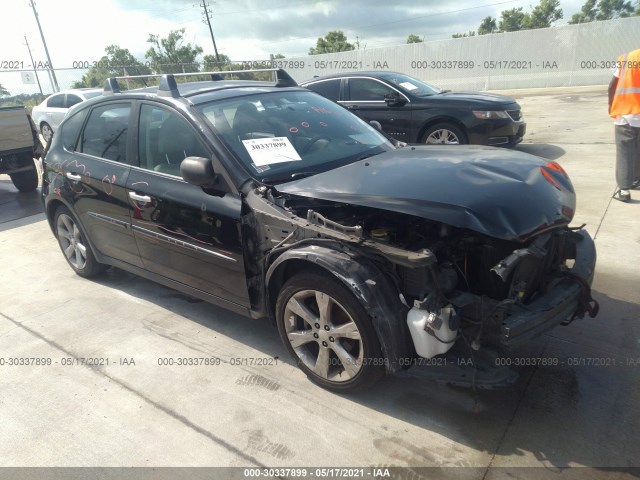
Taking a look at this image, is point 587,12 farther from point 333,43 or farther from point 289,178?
point 289,178

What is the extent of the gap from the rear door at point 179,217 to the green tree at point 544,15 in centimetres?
6622

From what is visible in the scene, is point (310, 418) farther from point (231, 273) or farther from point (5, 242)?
point (5, 242)

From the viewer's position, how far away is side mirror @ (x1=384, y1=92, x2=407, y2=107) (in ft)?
25.9

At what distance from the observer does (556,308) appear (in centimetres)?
246

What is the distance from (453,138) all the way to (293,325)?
5872 millimetres

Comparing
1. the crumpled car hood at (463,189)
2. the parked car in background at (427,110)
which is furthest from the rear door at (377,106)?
the crumpled car hood at (463,189)

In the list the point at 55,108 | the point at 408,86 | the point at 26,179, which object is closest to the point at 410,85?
the point at 408,86

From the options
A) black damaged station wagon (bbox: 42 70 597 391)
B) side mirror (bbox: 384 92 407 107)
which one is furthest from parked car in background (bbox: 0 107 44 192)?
side mirror (bbox: 384 92 407 107)

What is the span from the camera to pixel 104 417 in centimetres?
280

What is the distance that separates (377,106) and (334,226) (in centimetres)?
606

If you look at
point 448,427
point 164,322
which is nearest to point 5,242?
point 164,322

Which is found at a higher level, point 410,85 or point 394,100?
point 410,85

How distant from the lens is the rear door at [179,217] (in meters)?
3.03

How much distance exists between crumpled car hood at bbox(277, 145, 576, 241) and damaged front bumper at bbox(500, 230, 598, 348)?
36 centimetres
